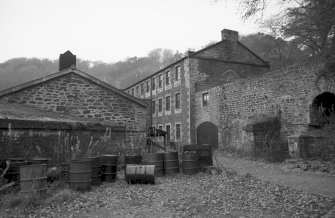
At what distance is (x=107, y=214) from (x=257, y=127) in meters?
10.7

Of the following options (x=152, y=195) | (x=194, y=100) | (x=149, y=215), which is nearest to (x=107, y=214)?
(x=149, y=215)

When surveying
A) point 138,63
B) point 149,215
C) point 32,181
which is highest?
point 138,63

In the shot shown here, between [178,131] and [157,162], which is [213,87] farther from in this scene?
[157,162]

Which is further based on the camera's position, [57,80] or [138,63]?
[138,63]

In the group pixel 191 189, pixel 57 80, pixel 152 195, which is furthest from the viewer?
pixel 57 80

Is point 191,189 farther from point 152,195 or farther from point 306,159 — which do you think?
point 306,159

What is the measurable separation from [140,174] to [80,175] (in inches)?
72.0

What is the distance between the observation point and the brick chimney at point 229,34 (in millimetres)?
24469

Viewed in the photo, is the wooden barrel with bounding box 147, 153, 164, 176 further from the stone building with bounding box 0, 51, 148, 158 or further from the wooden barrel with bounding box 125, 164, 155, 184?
the stone building with bounding box 0, 51, 148, 158

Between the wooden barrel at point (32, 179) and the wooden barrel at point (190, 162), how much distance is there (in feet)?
16.3

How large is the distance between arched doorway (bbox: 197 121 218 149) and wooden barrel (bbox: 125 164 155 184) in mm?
12452

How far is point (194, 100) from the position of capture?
22.9 meters

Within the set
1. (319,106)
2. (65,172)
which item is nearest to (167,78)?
(319,106)

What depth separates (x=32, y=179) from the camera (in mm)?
6473
